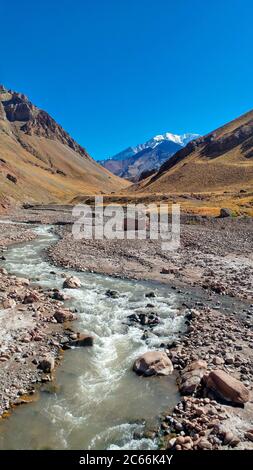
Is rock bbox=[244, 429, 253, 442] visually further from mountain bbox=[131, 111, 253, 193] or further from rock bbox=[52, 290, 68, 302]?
mountain bbox=[131, 111, 253, 193]

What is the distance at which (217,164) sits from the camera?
5723 inches

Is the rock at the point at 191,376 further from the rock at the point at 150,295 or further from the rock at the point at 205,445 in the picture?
the rock at the point at 150,295

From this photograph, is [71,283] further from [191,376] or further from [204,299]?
[191,376]

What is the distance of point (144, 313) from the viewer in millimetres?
21969

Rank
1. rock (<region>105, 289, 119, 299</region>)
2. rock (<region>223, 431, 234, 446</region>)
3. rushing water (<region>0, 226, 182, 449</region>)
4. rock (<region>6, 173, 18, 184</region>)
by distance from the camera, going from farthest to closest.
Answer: rock (<region>6, 173, 18, 184</region>) → rock (<region>105, 289, 119, 299</region>) → rushing water (<region>0, 226, 182, 449</region>) → rock (<region>223, 431, 234, 446</region>)

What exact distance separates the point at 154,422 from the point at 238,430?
2.72m

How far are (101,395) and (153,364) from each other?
8.86 ft

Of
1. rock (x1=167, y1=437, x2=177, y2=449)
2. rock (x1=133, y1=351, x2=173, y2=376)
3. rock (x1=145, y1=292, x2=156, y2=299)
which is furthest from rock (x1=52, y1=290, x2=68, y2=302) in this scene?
rock (x1=167, y1=437, x2=177, y2=449)

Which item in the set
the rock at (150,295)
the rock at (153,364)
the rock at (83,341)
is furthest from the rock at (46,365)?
the rock at (150,295)

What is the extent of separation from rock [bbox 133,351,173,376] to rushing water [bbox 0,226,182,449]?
0.31 m

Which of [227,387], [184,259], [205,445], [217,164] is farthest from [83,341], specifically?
[217,164]

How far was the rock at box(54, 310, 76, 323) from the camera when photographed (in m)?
20.1

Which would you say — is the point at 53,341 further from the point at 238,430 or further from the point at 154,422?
the point at 238,430
